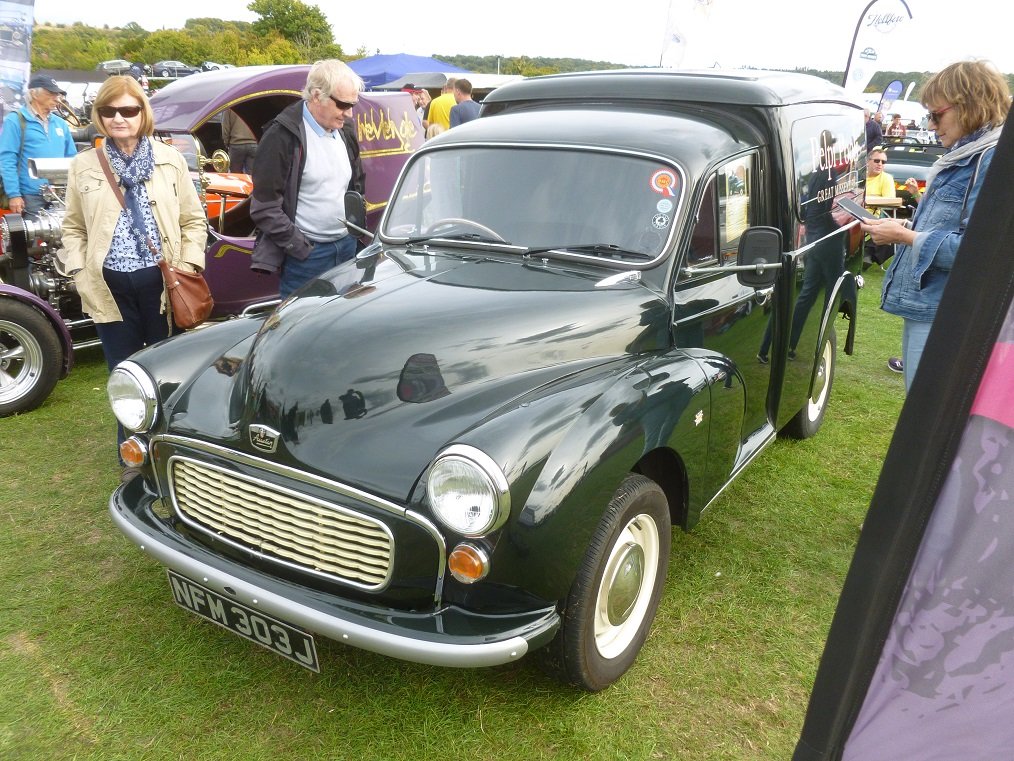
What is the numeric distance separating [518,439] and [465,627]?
560 mm

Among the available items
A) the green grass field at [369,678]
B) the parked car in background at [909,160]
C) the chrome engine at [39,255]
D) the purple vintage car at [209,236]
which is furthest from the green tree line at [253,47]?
the green grass field at [369,678]

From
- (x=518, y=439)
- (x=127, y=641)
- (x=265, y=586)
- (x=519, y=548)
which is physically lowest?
(x=127, y=641)

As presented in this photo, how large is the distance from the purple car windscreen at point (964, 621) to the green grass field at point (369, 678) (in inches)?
56.0

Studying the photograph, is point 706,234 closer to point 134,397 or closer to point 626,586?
point 626,586

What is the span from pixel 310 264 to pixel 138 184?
1.06 meters

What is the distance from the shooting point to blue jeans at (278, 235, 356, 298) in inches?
180

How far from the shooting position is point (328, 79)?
4.21m

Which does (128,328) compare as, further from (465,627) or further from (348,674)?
(465,627)

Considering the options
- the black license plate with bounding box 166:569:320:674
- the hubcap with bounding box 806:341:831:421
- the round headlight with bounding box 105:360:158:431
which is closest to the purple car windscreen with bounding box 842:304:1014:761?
the black license plate with bounding box 166:569:320:674

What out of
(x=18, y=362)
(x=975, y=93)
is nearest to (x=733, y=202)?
(x=975, y=93)

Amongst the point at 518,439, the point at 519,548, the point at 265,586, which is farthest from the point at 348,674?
the point at 518,439

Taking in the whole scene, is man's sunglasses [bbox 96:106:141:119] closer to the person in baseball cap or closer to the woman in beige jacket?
the woman in beige jacket

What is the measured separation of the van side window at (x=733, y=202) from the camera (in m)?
3.36

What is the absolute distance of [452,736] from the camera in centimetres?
256
